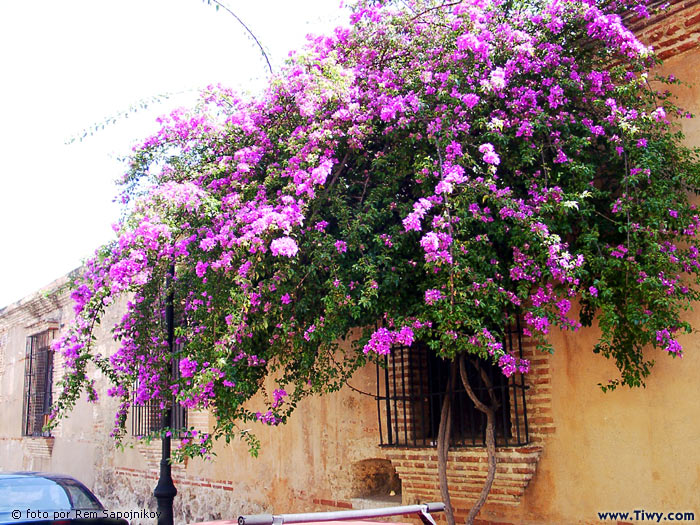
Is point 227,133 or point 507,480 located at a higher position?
point 227,133

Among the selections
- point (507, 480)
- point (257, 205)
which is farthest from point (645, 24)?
point (507, 480)

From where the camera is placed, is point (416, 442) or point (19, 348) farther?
point (19, 348)

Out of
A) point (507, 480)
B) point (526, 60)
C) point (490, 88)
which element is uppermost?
point (526, 60)

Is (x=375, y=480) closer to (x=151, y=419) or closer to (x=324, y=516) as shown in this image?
(x=324, y=516)

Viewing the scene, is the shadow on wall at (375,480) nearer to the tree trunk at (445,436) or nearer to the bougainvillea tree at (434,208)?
the tree trunk at (445,436)

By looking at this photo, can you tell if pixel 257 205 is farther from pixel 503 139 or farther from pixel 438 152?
pixel 503 139

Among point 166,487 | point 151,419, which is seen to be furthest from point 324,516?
point 151,419

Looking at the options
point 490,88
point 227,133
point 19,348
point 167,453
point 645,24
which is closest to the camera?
point 490,88

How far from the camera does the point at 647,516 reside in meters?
4.83

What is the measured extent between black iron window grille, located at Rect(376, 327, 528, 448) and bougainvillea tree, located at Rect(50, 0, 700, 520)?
0.46 m

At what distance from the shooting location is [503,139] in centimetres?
493

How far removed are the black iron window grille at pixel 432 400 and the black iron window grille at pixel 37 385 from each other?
34.7ft

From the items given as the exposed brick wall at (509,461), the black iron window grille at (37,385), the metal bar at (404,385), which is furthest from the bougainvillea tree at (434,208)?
the black iron window grille at (37,385)

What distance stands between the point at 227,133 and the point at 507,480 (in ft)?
12.6
